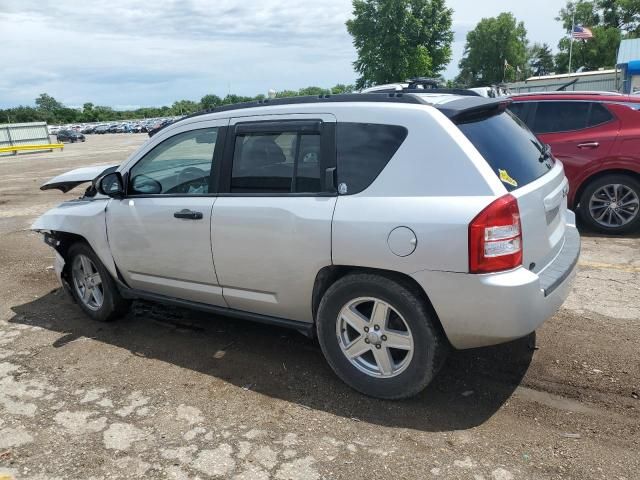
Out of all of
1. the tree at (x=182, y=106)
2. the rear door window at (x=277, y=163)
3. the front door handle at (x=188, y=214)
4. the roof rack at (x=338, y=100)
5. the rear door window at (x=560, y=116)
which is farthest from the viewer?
the tree at (x=182, y=106)

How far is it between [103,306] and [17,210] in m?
8.06

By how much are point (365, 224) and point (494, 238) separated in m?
0.70

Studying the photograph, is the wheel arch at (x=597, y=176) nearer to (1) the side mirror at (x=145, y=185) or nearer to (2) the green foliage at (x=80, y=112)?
(1) the side mirror at (x=145, y=185)

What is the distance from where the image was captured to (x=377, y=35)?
46.9 m

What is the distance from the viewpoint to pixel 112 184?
4.28m

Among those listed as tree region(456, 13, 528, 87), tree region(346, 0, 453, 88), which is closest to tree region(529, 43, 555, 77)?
tree region(456, 13, 528, 87)

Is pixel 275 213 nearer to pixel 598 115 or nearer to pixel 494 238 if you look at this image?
pixel 494 238

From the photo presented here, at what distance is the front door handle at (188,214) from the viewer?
12.4 feet

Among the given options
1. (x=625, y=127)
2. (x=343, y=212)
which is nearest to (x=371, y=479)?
(x=343, y=212)

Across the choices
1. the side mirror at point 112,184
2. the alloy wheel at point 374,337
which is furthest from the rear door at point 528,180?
the side mirror at point 112,184

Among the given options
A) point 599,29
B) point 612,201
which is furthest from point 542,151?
point 599,29

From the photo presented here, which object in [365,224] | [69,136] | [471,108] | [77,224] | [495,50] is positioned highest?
[495,50]

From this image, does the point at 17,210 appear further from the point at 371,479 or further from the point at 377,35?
the point at 377,35

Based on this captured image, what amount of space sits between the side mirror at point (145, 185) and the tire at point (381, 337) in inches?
68.3
